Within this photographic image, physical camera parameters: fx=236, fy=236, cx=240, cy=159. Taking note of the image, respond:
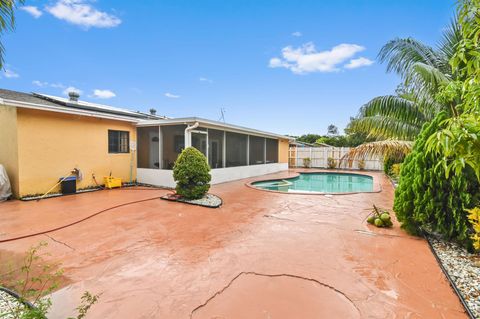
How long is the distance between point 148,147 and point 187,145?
7.89 feet

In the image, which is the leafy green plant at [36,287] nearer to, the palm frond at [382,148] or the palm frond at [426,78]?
the palm frond at [426,78]

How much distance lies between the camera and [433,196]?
14.1 feet

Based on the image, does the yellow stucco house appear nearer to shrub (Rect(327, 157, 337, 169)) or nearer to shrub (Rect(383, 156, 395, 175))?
shrub (Rect(383, 156, 395, 175))

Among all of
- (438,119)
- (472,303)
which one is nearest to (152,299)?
(472,303)

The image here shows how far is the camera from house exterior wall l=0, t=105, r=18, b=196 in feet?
25.0

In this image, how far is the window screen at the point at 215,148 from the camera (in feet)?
36.3

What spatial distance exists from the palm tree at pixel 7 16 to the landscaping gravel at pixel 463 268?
5344mm

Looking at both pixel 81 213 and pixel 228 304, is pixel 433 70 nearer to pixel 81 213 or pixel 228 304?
pixel 228 304

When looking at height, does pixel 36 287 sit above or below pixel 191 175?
below

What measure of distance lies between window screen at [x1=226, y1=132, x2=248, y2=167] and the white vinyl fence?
970 centimetres

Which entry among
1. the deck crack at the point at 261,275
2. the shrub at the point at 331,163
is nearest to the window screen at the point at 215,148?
the deck crack at the point at 261,275

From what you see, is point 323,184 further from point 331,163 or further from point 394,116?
point 331,163

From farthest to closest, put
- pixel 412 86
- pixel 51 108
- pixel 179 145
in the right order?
pixel 179 145 → pixel 51 108 → pixel 412 86

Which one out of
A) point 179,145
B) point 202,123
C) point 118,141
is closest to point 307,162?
point 202,123
